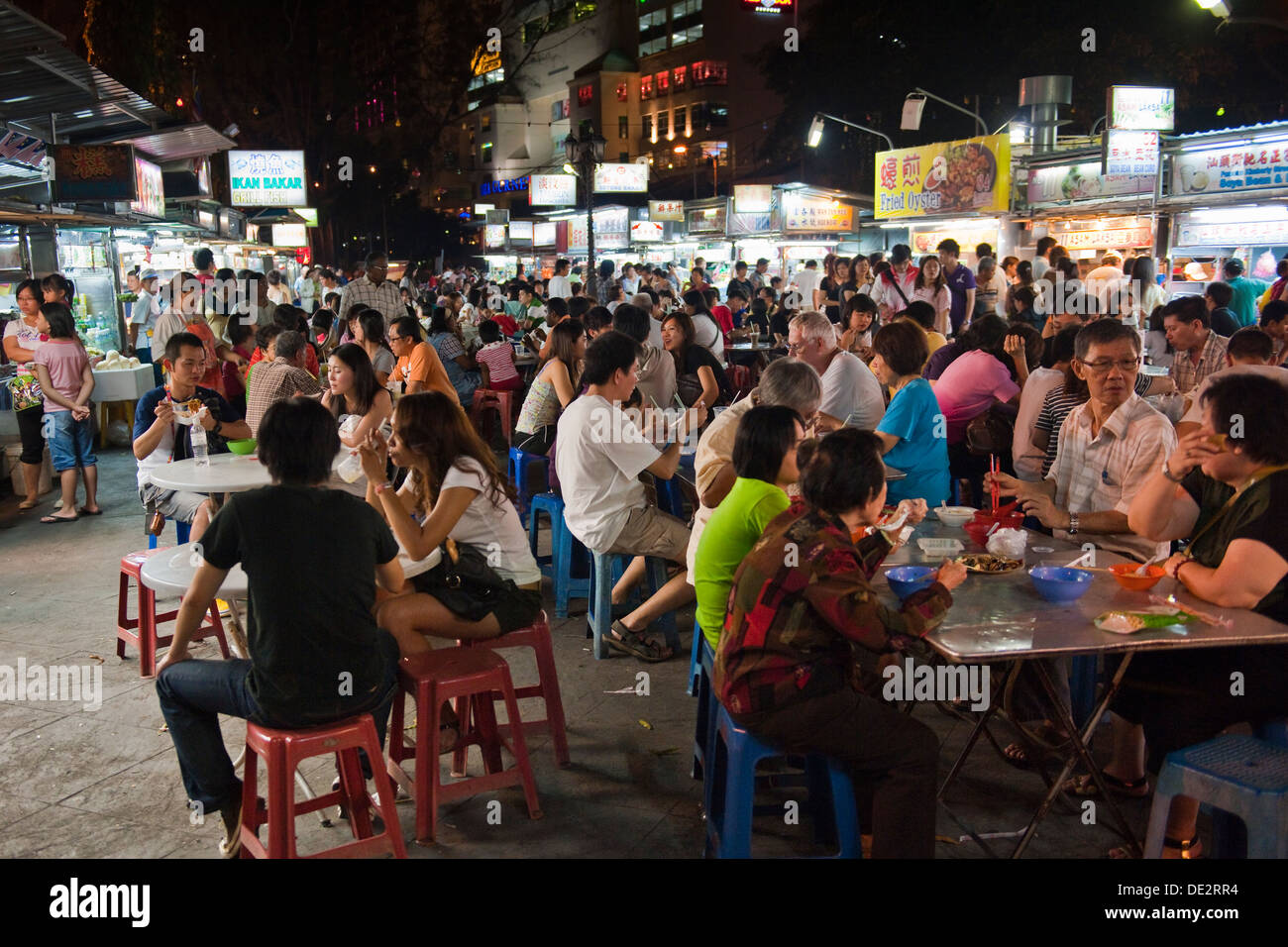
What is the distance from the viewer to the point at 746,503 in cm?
344

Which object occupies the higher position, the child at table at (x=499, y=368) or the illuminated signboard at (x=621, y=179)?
the illuminated signboard at (x=621, y=179)

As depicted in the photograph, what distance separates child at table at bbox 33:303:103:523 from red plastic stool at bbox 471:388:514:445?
10.7 feet

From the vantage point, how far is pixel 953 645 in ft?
9.27

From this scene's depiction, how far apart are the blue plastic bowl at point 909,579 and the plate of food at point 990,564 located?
0.21 m

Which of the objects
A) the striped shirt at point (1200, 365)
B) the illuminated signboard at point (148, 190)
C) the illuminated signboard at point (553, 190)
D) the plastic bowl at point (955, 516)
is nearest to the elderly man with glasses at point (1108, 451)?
the plastic bowl at point (955, 516)

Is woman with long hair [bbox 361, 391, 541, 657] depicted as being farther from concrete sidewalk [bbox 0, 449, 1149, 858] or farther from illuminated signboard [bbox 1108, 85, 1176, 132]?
illuminated signboard [bbox 1108, 85, 1176, 132]

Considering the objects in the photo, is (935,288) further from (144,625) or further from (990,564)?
(144,625)

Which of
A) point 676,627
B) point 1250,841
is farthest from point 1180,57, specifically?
point 1250,841

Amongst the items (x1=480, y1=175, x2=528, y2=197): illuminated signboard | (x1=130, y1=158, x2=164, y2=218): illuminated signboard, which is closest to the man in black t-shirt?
(x1=130, y1=158, x2=164, y2=218): illuminated signboard

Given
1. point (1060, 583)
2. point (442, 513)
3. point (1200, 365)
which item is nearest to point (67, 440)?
point (442, 513)

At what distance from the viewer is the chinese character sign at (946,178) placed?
1416cm

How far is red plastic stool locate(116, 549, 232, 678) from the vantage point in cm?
488

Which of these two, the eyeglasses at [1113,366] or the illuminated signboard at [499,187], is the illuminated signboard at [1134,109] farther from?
the illuminated signboard at [499,187]
